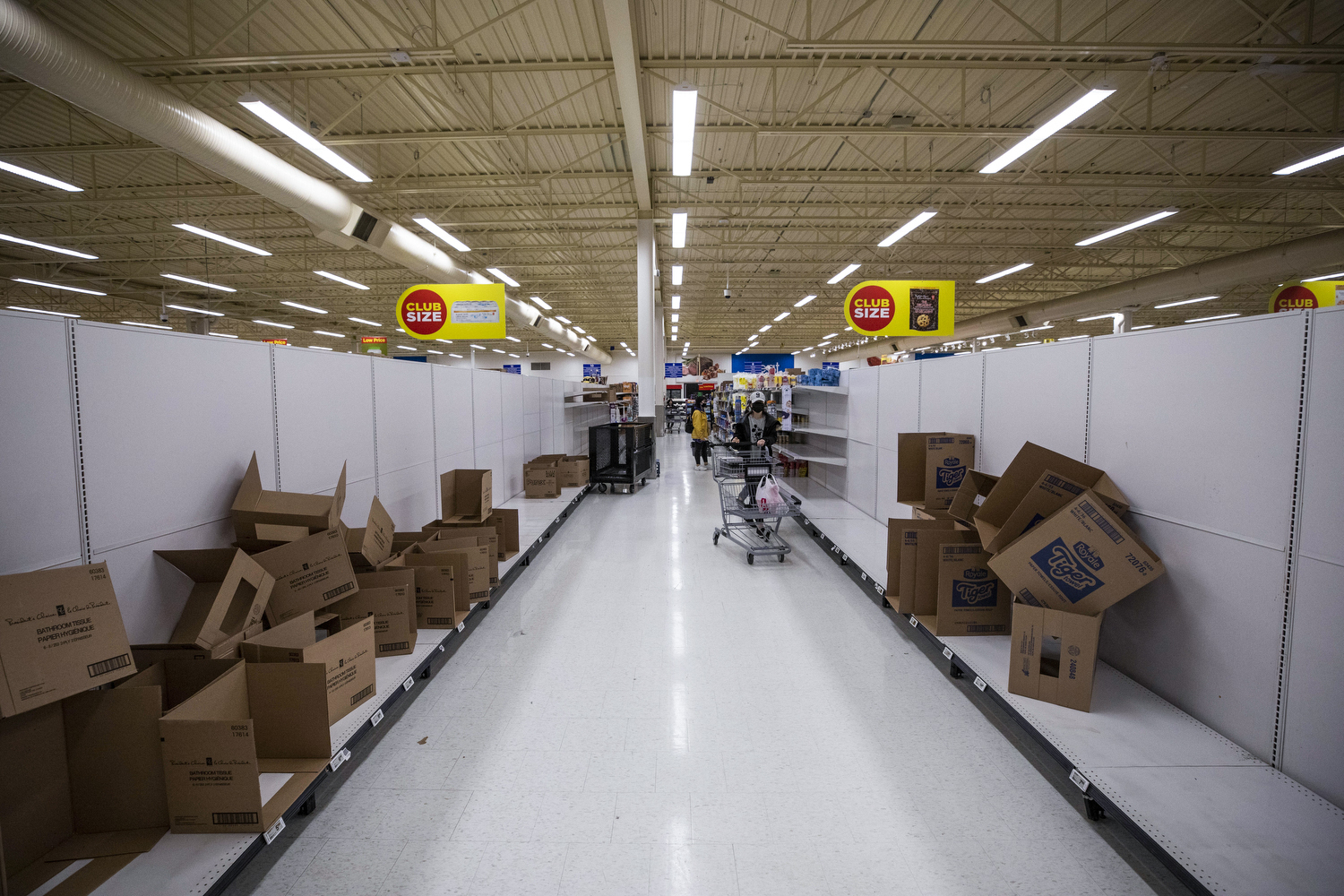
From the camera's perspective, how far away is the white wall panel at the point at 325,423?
3236 mm

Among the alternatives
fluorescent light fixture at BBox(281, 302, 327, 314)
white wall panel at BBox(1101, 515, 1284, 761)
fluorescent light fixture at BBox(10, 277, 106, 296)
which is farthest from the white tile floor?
fluorescent light fixture at BBox(281, 302, 327, 314)

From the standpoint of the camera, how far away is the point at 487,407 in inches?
263

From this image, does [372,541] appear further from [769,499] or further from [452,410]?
[769,499]

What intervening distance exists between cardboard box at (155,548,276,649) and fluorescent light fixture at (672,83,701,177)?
4.93 m

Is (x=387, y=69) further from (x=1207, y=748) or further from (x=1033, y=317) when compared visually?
(x=1033, y=317)

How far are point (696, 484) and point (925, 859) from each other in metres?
9.04

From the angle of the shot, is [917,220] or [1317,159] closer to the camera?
[1317,159]

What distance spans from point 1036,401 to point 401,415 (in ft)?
15.1

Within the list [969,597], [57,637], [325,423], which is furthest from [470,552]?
[969,597]

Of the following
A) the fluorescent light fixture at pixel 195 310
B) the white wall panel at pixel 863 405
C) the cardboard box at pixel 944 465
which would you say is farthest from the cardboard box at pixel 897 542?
the fluorescent light fixture at pixel 195 310

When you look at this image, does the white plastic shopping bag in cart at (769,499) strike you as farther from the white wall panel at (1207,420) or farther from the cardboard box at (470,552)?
the white wall panel at (1207,420)

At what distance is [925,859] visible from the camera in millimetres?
1999

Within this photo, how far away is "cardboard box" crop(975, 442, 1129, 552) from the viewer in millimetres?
2787

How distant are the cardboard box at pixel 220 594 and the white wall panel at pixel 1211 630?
12.6ft
